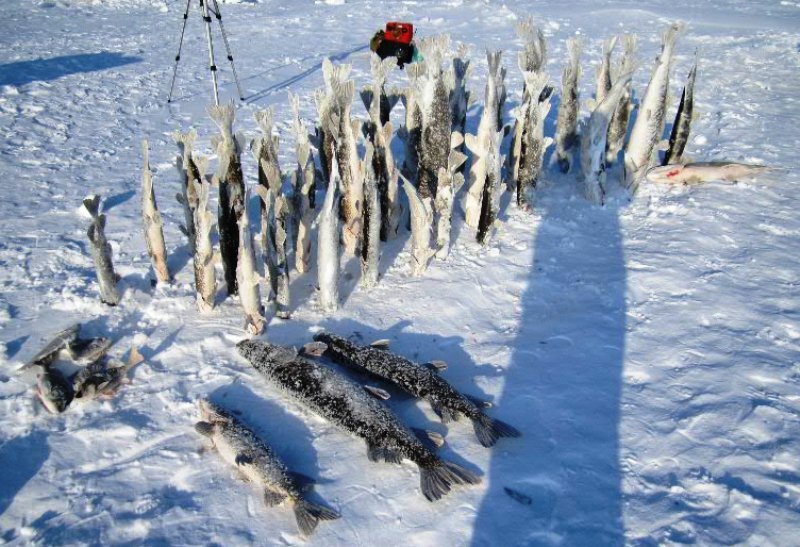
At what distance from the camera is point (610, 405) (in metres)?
3.93

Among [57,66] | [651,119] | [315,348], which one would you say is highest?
[57,66]

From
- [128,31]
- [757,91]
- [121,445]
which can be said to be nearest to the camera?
[121,445]

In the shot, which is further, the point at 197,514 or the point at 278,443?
the point at 278,443

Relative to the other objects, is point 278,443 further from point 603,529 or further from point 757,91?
point 757,91

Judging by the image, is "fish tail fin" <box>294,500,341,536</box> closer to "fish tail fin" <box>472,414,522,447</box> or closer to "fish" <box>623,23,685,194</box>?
"fish tail fin" <box>472,414,522,447</box>

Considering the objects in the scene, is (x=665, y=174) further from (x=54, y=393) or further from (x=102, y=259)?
(x=54, y=393)

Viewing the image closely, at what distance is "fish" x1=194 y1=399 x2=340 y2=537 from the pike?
0.91 meters

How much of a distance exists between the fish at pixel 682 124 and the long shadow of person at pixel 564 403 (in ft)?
5.69

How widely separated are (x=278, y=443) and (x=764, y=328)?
12.9 ft

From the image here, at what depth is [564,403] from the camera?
395 centimetres

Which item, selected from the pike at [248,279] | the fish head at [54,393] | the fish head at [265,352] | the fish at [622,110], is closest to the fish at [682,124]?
the fish at [622,110]

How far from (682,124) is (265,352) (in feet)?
18.4

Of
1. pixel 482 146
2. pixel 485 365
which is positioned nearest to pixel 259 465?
pixel 485 365

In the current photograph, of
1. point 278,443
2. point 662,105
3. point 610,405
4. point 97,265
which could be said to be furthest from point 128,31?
point 610,405
